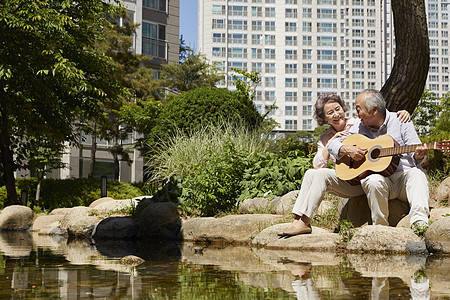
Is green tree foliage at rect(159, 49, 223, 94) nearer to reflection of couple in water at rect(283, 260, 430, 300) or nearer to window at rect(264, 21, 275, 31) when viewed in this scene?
reflection of couple in water at rect(283, 260, 430, 300)

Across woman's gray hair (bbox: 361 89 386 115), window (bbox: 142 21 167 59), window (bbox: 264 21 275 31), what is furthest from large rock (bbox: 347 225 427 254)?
window (bbox: 264 21 275 31)

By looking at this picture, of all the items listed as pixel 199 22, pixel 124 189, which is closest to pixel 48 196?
pixel 124 189

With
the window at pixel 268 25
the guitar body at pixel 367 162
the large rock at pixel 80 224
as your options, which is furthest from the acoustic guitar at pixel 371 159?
the window at pixel 268 25

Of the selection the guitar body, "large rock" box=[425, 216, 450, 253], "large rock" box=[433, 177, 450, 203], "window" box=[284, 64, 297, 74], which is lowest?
"large rock" box=[425, 216, 450, 253]

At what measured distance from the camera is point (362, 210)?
634 centimetres

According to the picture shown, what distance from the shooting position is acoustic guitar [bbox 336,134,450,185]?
5633 millimetres

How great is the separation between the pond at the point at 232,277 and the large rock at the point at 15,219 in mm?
7256

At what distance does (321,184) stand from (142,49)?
32.2 metres

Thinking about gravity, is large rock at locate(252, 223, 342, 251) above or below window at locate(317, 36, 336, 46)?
below

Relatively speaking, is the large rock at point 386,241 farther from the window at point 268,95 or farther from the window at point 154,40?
the window at point 268,95

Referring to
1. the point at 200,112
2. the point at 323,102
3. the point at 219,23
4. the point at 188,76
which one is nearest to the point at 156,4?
the point at 188,76

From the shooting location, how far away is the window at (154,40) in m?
36.9

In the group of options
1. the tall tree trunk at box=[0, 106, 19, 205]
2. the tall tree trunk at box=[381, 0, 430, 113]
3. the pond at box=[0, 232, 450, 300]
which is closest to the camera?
the pond at box=[0, 232, 450, 300]

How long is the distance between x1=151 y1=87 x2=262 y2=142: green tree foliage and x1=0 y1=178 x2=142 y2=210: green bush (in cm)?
639
